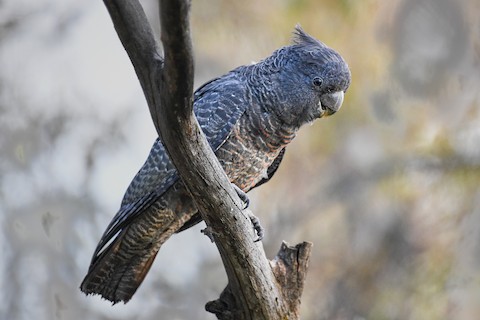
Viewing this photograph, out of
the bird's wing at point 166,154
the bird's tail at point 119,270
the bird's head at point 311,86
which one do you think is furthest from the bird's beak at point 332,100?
the bird's tail at point 119,270

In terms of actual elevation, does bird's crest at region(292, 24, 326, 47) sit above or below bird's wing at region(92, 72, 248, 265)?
above

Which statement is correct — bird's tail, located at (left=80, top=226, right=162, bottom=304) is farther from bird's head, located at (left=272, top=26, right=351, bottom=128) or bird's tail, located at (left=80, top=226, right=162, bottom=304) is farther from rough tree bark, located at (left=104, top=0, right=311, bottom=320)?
bird's head, located at (left=272, top=26, right=351, bottom=128)

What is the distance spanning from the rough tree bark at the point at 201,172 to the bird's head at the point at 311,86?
73 cm

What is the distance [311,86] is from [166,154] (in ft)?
2.79

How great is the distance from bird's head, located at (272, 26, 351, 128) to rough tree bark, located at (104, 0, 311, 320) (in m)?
0.73

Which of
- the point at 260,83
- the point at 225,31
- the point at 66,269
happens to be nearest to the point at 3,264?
the point at 66,269

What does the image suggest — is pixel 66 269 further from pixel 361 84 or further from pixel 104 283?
pixel 361 84

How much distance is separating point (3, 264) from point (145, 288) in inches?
48.8

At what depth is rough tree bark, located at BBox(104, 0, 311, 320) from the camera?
89.6 inches

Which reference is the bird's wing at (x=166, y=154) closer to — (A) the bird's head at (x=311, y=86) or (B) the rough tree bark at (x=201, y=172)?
(A) the bird's head at (x=311, y=86)

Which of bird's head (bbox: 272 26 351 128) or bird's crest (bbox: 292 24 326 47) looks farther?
bird's crest (bbox: 292 24 326 47)

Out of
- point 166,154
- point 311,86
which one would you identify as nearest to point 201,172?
point 166,154

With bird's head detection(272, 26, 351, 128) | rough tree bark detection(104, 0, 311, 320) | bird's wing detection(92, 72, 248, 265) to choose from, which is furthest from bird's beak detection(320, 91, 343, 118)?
rough tree bark detection(104, 0, 311, 320)

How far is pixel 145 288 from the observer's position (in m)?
6.15
